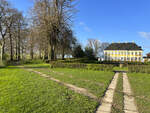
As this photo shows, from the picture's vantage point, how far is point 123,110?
340 centimetres

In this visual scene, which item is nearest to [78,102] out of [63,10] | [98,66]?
[98,66]

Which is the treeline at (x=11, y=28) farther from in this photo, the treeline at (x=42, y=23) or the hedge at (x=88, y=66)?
the hedge at (x=88, y=66)

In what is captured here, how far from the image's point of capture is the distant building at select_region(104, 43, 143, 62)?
41700mm

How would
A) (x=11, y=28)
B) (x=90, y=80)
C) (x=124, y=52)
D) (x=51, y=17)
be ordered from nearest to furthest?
(x=90, y=80), (x=51, y=17), (x=11, y=28), (x=124, y=52)

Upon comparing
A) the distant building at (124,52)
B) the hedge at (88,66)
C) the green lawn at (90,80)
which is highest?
the distant building at (124,52)

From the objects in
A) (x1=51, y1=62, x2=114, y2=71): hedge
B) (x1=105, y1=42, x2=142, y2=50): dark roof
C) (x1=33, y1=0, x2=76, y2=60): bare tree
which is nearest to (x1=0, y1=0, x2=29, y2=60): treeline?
(x1=33, y1=0, x2=76, y2=60): bare tree

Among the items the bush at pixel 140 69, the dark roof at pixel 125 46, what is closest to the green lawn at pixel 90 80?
the bush at pixel 140 69

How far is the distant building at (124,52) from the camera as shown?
41700 mm

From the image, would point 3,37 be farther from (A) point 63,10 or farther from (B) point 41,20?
(A) point 63,10

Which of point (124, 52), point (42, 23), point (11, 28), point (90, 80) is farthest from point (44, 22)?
point (124, 52)

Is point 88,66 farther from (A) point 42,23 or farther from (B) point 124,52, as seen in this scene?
(B) point 124,52

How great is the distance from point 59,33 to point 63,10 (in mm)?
4927

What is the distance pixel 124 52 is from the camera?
43281mm

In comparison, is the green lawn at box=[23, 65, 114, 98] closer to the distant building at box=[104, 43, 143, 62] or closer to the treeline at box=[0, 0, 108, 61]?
the treeline at box=[0, 0, 108, 61]
